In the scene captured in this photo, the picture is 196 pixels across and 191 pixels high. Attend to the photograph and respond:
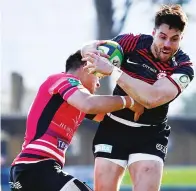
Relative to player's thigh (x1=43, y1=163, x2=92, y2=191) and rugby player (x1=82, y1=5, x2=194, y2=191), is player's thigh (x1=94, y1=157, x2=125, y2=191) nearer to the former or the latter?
rugby player (x1=82, y1=5, x2=194, y2=191)

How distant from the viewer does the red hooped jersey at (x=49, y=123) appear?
7.02 metres

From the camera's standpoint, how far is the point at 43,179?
6879mm

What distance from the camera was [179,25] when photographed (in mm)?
7461

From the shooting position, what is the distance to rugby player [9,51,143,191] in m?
6.88

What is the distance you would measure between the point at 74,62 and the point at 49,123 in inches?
23.6

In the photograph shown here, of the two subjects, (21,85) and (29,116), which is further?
(21,85)

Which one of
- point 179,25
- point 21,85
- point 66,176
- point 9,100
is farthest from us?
point 9,100

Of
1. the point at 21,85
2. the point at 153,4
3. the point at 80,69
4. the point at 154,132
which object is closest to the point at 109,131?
the point at 154,132

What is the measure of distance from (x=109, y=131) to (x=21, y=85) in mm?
24665

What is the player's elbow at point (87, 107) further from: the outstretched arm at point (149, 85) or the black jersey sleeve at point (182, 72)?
the black jersey sleeve at point (182, 72)

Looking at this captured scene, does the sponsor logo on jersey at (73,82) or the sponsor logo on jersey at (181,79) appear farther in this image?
the sponsor logo on jersey at (181,79)

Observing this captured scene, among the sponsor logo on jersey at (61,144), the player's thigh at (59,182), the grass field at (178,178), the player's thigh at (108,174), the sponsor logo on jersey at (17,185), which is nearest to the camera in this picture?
the player's thigh at (59,182)

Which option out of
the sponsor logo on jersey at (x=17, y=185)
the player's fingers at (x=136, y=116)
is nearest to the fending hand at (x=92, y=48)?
the player's fingers at (x=136, y=116)

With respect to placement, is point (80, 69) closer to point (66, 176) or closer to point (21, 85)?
point (66, 176)
